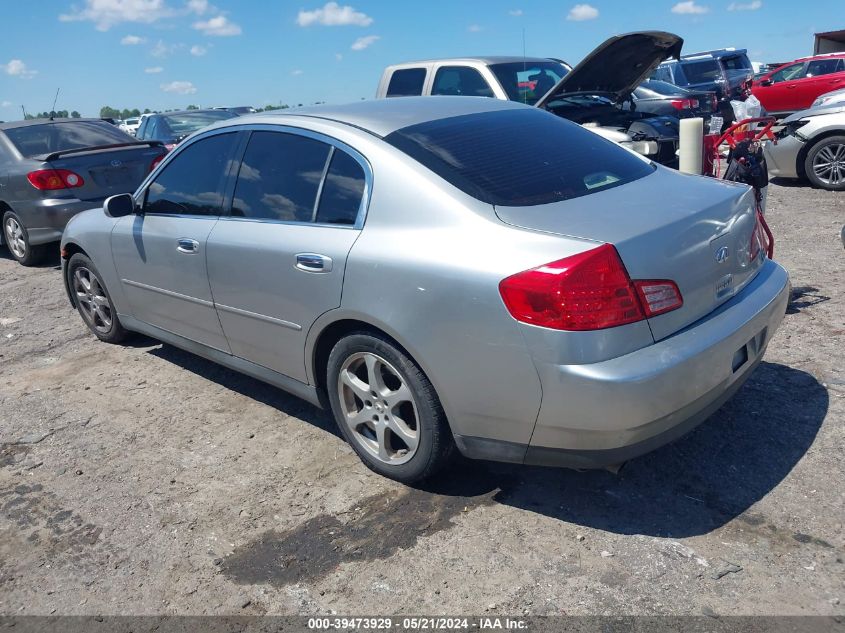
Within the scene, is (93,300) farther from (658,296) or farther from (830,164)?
(830,164)

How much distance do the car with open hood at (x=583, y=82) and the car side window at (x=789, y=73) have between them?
1236cm

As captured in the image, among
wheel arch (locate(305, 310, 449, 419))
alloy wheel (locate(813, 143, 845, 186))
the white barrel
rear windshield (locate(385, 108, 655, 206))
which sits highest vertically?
rear windshield (locate(385, 108, 655, 206))

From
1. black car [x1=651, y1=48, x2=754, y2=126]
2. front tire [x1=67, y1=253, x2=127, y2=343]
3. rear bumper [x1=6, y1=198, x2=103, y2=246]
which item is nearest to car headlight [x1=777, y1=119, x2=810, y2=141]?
front tire [x1=67, y1=253, x2=127, y2=343]

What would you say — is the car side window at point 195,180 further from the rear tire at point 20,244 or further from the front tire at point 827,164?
the front tire at point 827,164

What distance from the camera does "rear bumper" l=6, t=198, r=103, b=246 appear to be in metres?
8.07

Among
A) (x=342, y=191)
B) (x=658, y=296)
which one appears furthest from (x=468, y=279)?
(x=342, y=191)

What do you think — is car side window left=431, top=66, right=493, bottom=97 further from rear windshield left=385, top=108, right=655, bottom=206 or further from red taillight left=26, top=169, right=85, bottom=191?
rear windshield left=385, top=108, right=655, bottom=206

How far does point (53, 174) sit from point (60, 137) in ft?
3.71

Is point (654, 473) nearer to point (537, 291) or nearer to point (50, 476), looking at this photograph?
point (537, 291)

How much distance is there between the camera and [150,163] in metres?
8.68

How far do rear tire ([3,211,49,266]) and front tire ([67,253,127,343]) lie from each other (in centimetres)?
333

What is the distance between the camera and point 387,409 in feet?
10.8

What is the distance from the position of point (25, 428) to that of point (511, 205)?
10.7 ft

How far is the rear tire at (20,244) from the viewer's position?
8539 millimetres
